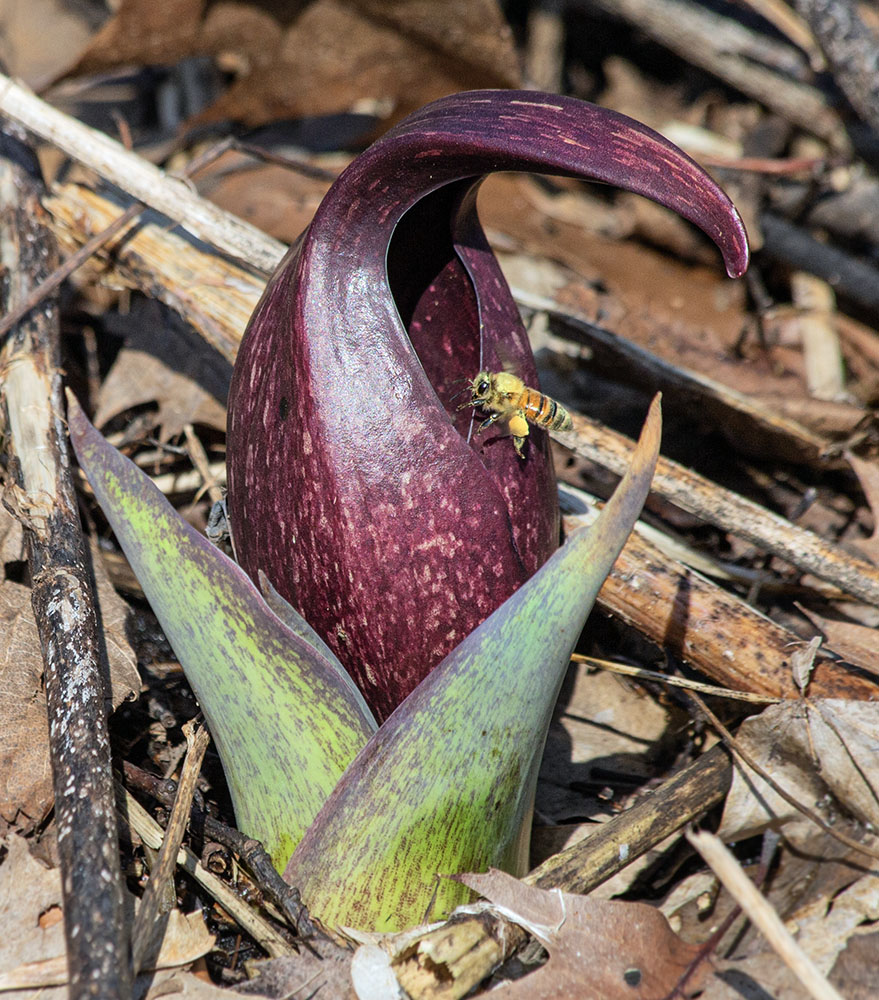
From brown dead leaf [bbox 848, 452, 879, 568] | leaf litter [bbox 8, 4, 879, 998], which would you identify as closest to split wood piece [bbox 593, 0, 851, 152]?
leaf litter [bbox 8, 4, 879, 998]

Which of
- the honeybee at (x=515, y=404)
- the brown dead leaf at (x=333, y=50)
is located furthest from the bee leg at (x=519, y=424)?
the brown dead leaf at (x=333, y=50)

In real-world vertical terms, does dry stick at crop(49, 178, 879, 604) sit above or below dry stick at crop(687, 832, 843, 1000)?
above

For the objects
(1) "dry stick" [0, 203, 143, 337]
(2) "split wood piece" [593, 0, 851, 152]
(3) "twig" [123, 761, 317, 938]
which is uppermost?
(2) "split wood piece" [593, 0, 851, 152]

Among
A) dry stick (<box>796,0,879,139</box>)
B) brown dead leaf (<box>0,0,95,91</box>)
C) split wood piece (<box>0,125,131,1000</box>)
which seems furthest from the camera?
brown dead leaf (<box>0,0,95,91</box>)

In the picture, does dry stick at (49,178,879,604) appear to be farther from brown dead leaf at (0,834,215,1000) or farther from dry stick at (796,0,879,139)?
dry stick at (796,0,879,139)

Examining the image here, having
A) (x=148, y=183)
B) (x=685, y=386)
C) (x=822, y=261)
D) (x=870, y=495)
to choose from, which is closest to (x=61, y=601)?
(x=148, y=183)

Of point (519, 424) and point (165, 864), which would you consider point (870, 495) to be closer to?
point (519, 424)

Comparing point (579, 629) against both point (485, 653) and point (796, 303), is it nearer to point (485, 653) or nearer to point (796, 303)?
point (485, 653)
